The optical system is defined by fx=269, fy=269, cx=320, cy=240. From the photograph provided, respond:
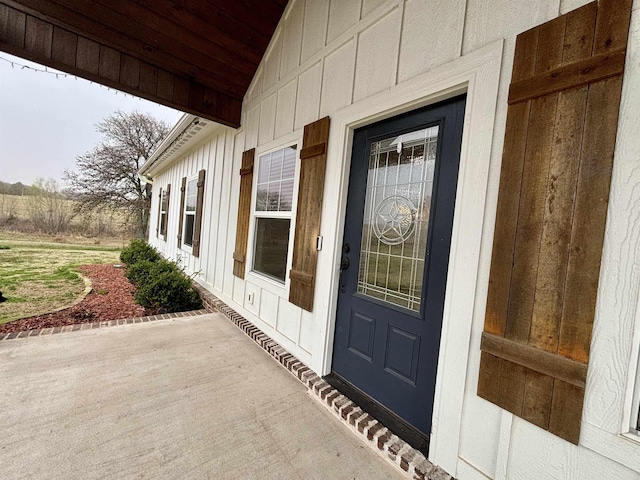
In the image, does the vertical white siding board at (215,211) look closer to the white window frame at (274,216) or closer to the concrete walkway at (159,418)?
the white window frame at (274,216)

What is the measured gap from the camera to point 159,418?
1708 millimetres

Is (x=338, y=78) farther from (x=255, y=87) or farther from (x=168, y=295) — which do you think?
(x=168, y=295)

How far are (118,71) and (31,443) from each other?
3.36 meters

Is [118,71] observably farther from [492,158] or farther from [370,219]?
[492,158]

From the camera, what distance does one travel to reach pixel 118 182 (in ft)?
45.1

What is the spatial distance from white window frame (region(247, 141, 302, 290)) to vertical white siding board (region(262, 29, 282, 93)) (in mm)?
801

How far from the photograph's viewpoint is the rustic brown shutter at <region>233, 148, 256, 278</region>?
134 inches

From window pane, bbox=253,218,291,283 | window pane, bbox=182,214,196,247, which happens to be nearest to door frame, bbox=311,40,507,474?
window pane, bbox=253,218,291,283

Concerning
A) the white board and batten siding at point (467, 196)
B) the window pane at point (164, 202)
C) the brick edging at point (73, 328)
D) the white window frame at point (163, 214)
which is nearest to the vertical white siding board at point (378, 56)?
the white board and batten siding at point (467, 196)

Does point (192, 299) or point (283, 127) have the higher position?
point (283, 127)

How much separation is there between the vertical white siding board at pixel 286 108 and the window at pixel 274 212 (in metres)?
0.22

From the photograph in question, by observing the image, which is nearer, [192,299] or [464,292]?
[464,292]

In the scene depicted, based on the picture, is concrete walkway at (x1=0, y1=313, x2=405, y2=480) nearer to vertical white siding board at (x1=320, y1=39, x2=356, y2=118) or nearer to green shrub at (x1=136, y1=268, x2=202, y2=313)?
green shrub at (x1=136, y1=268, x2=202, y2=313)

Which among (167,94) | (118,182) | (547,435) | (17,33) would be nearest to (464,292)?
(547,435)
